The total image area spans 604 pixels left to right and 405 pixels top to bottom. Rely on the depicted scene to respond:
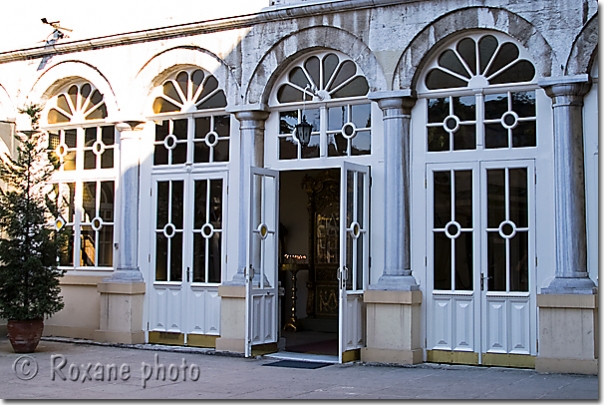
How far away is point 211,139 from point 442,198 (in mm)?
3694

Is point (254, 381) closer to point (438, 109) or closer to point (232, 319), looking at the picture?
point (232, 319)

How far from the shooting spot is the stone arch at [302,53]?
38.8ft

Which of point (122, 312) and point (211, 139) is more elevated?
point (211, 139)

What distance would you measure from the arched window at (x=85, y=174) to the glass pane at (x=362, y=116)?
13.7 ft

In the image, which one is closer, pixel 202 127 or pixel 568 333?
pixel 568 333

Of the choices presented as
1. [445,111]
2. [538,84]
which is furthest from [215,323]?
[538,84]

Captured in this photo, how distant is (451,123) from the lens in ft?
37.5

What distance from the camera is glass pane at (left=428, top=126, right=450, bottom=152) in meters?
11.5

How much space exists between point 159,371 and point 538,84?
5.75 metres

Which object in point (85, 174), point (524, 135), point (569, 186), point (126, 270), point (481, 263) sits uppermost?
point (524, 135)

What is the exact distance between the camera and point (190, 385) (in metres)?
9.68

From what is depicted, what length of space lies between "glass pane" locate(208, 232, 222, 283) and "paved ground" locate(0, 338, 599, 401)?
1263 millimetres

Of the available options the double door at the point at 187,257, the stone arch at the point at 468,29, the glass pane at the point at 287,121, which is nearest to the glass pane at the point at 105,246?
the double door at the point at 187,257

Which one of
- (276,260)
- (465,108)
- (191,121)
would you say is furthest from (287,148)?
(465,108)
